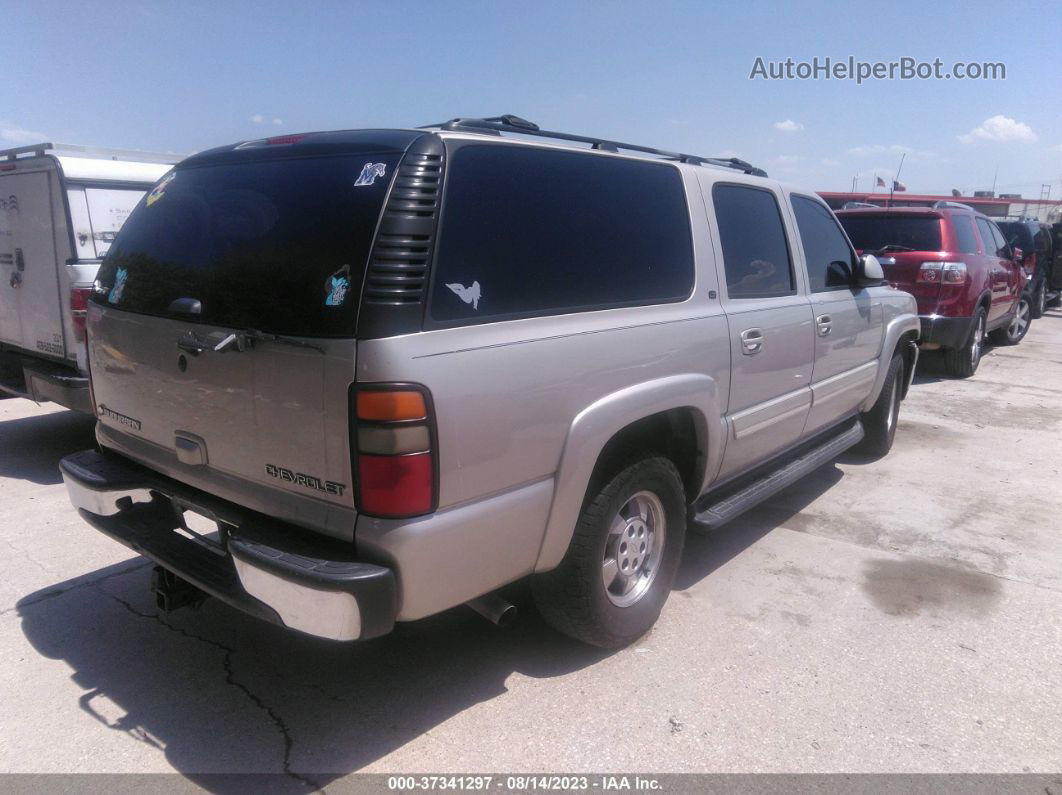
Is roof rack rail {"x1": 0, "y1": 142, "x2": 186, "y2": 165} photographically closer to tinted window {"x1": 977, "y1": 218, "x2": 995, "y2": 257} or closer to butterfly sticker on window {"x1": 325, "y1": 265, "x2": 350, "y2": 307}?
butterfly sticker on window {"x1": 325, "y1": 265, "x2": 350, "y2": 307}

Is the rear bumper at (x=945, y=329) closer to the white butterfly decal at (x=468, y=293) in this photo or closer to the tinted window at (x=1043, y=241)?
the tinted window at (x=1043, y=241)

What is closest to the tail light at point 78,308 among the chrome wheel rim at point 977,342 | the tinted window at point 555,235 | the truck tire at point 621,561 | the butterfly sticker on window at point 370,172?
the butterfly sticker on window at point 370,172

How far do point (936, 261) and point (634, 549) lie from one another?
6730 mm

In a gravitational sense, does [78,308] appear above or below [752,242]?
below

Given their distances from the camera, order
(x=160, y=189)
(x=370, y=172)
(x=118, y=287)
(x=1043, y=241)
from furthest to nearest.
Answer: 1. (x=1043, y=241)
2. (x=160, y=189)
3. (x=118, y=287)
4. (x=370, y=172)

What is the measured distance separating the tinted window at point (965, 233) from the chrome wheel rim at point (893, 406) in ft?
11.4

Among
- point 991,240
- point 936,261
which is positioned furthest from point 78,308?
point 991,240

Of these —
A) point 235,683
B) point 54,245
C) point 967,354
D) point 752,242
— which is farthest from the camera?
point 967,354

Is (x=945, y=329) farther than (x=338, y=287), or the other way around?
(x=945, y=329)

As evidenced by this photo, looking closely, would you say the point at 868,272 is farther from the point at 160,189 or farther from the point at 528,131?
the point at 160,189

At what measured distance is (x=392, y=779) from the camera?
2.55 meters

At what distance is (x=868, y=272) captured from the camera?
4.89 metres

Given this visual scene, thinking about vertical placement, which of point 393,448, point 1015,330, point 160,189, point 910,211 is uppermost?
point 910,211

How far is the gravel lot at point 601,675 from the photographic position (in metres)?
2.68
